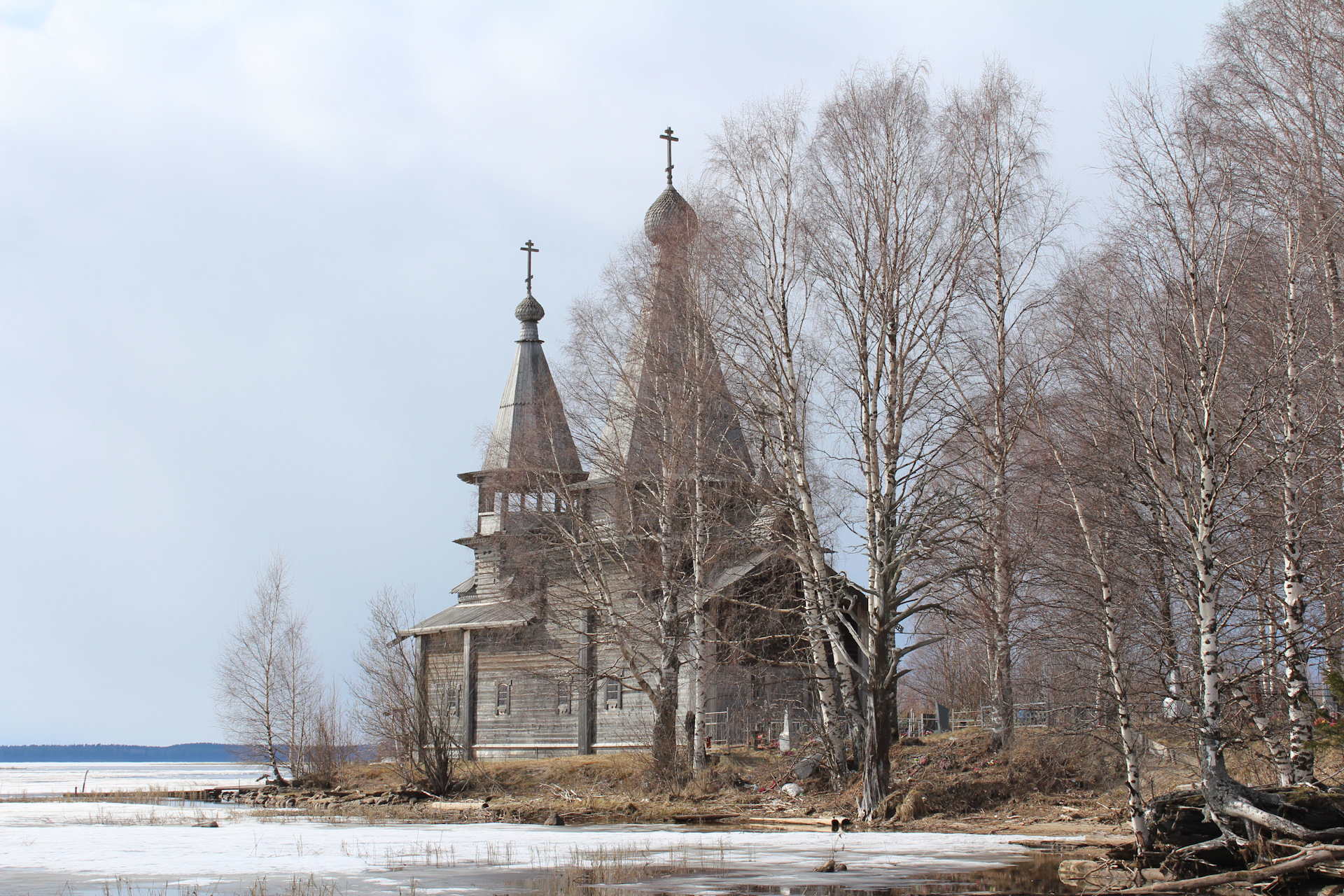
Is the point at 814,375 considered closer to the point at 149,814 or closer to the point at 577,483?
the point at 577,483

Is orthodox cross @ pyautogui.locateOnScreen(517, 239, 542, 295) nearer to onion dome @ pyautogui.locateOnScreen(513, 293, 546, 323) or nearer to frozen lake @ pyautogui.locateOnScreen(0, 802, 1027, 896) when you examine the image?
onion dome @ pyautogui.locateOnScreen(513, 293, 546, 323)

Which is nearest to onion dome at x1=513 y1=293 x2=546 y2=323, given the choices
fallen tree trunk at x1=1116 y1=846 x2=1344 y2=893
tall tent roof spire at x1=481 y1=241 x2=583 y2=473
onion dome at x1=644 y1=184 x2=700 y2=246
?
tall tent roof spire at x1=481 y1=241 x2=583 y2=473

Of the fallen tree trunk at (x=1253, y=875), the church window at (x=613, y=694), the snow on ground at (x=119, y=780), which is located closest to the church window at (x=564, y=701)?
the church window at (x=613, y=694)

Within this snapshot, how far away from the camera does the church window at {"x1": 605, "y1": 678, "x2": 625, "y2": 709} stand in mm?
29078

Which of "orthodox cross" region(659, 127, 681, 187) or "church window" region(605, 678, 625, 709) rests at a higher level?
"orthodox cross" region(659, 127, 681, 187)

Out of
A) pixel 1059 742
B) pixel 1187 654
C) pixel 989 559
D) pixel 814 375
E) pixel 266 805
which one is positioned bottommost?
pixel 266 805

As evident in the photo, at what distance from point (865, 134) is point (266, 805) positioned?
20.2 meters

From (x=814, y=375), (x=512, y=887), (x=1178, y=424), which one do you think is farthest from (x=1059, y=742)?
(x=512, y=887)

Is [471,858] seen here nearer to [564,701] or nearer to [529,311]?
[564,701]

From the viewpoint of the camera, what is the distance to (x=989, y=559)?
59.1ft

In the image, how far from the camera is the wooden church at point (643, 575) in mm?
21109

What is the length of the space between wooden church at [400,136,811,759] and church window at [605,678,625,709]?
40 mm

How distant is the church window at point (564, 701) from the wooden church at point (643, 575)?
45mm

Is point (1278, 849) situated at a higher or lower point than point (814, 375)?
lower
